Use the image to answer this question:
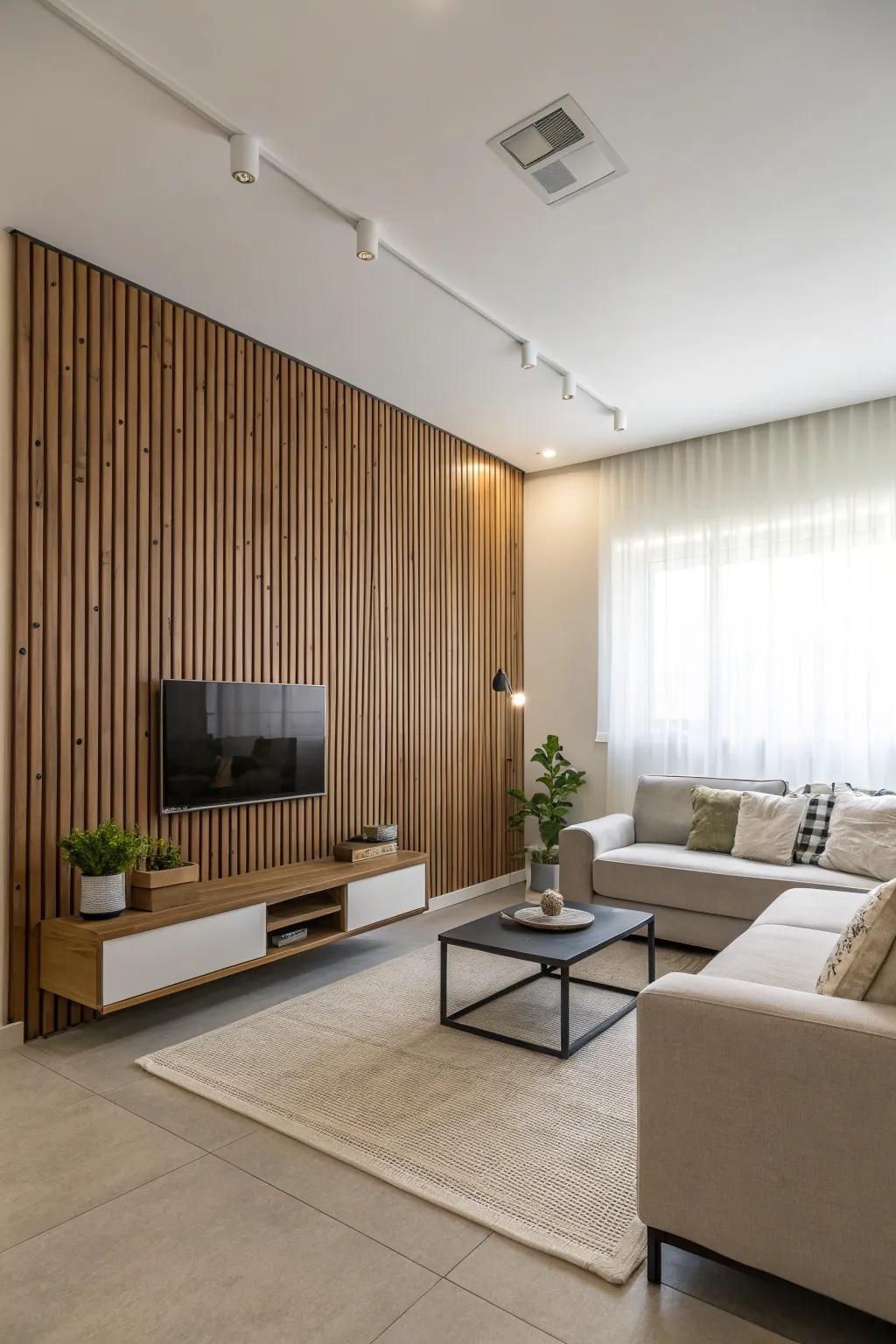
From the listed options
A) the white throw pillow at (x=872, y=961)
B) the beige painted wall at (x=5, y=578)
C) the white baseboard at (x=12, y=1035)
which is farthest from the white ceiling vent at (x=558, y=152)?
the white baseboard at (x=12, y=1035)

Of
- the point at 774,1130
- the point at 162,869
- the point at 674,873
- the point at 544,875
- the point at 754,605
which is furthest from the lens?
the point at 544,875

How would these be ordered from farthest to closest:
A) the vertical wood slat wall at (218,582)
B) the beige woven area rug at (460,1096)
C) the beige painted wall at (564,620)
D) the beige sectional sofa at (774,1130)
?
the beige painted wall at (564,620) → the vertical wood slat wall at (218,582) → the beige woven area rug at (460,1096) → the beige sectional sofa at (774,1130)

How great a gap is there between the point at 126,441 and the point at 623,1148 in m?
3.15

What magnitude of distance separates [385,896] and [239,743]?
3.51ft

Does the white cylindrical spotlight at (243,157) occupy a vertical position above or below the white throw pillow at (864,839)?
above

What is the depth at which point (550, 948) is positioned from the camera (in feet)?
9.84

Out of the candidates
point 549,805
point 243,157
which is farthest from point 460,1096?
point 549,805

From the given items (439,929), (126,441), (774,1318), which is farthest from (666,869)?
(126,441)

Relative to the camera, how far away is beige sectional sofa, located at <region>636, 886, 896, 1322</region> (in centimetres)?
154

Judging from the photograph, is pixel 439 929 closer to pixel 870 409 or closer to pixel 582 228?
pixel 582 228

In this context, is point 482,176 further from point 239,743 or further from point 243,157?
point 239,743

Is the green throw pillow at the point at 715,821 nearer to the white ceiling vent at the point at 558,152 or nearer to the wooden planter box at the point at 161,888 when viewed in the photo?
the wooden planter box at the point at 161,888

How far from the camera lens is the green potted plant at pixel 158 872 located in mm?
3166

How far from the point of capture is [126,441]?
348 cm
